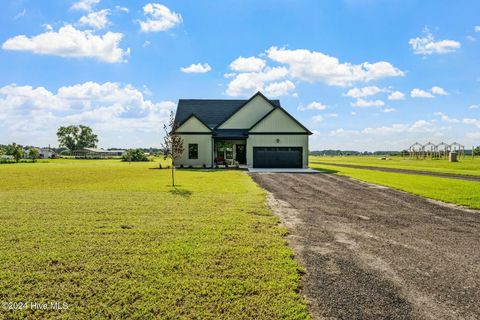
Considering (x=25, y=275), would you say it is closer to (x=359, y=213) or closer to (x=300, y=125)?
(x=359, y=213)

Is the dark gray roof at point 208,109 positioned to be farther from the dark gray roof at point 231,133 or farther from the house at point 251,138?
the dark gray roof at point 231,133

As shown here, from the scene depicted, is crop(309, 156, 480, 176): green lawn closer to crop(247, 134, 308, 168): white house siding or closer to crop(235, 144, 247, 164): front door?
crop(247, 134, 308, 168): white house siding

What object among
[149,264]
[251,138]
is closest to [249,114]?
[251,138]

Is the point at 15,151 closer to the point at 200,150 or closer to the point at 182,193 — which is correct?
the point at 200,150

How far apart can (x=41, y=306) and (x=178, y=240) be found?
2.90 meters

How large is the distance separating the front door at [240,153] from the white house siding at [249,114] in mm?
2416

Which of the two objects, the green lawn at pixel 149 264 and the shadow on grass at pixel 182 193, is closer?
the green lawn at pixel 149 264

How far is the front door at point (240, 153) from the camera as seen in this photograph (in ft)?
117

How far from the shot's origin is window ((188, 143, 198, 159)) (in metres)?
33.0

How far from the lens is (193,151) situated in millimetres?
33062

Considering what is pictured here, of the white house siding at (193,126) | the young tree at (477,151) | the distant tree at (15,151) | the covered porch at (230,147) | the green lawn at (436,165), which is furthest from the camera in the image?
the young tree at (477,151)

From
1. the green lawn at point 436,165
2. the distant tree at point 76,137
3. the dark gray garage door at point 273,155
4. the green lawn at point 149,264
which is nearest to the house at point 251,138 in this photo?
the dark gray garage door at point 273,155

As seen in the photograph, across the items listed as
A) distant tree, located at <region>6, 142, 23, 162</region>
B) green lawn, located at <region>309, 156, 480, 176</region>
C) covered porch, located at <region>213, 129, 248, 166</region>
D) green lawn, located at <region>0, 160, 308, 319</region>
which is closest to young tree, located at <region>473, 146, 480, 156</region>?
green lawn, located at <region>309, 156, 480, 176</region>

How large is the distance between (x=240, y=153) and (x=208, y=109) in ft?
25.0
